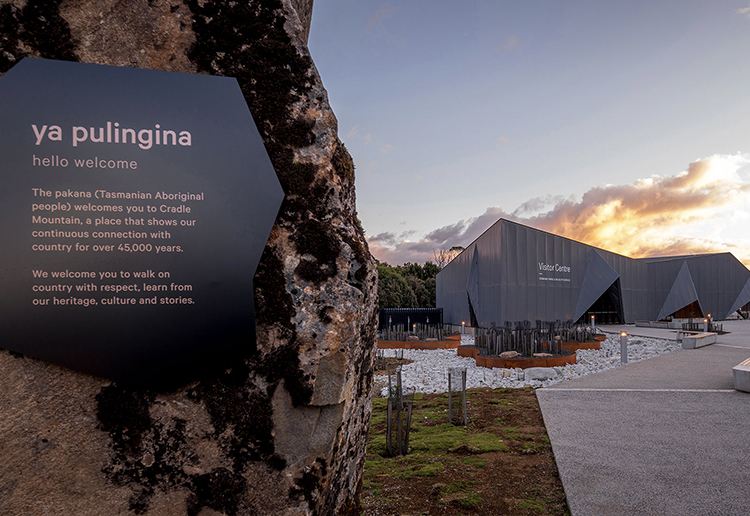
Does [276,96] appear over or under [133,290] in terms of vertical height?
over

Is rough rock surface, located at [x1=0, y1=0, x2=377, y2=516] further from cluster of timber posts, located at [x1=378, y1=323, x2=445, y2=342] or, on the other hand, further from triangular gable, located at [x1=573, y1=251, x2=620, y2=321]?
triangular gable, located at [x1=573, y1=251, x2=620, y2=321]

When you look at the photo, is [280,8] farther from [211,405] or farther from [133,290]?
[211,405]

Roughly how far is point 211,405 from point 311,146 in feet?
4.48

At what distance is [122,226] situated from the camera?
1.83 metres

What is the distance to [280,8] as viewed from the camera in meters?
2.21

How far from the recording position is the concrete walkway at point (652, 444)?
319 centimetres

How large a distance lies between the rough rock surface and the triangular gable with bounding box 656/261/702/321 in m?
33.2

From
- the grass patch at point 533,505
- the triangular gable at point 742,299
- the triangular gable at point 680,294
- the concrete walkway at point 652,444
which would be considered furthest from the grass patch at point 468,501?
the triangular gable at point 742,299

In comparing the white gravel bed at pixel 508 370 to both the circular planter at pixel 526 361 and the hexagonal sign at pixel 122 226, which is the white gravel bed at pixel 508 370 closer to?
the circular planter at pixel 526 361

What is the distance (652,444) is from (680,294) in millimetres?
30675

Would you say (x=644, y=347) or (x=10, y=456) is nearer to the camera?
(x=10, y=456)

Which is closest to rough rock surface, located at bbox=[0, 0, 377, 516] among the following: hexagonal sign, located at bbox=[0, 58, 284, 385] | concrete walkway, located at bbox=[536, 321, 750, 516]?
hexagonal sign, located at bbox=[0, 58, 284, 385]

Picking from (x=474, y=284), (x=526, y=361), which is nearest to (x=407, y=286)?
(x=474, y=284)

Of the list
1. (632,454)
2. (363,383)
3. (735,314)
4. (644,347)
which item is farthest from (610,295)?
(363,383)
